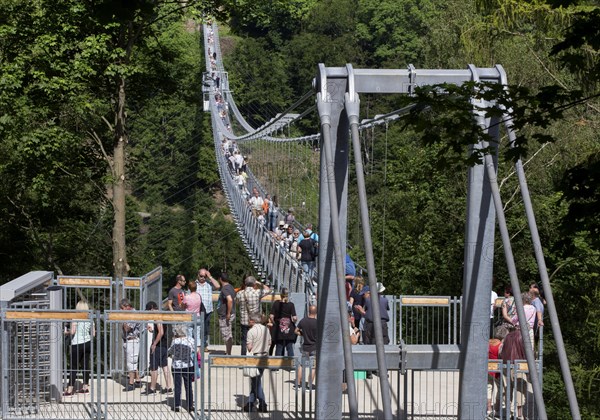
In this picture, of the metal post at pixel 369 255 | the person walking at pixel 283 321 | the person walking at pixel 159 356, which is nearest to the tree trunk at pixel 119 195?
the person walking at pixel 283 321

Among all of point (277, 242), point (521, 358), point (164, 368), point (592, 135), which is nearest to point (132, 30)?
point (277, 242)

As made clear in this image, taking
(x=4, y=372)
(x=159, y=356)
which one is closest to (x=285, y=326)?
(x=159, y=356)

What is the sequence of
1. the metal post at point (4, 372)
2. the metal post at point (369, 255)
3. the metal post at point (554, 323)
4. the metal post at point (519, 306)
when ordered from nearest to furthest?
the metal post at point (369, 255) → the metal post at point (554, 323) → the metal post at point (519, 306) → the metal post at point (4, 372)

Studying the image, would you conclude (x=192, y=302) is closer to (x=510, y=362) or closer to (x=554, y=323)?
(x=510, y=362)

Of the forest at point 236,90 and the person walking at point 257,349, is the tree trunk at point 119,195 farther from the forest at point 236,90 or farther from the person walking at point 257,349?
the person walking at point 257,349

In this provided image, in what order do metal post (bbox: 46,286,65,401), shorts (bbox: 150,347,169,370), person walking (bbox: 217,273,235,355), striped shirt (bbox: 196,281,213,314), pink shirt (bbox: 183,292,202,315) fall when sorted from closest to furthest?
metal post (bbox: 46,286,65,401) < shorts (bbox: 150,347,169,370) < pink shirt (bbox: 183,292,202,315) < person walking (bbox: 217,273,235,355) < striped shirt (bbox: 196,281,213,314)

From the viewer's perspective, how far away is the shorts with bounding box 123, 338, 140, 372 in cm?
1112

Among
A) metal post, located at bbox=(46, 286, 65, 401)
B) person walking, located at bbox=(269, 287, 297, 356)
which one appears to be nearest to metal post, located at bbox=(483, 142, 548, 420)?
person walking, located at bbox=(269, 287, 297, 356)

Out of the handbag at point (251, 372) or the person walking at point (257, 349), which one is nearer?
the handbag at point (251, 372)

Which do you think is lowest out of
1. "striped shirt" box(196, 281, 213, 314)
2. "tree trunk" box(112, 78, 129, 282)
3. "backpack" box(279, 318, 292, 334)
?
"backpack" box(279, 318, 292, 334)

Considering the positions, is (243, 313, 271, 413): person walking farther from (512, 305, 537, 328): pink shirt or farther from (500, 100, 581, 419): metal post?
(500, 100, 581, 419): metal post

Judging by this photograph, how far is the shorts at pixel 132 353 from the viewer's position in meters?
11.1

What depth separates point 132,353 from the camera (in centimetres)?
1134

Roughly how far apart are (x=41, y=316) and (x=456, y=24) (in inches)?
825
